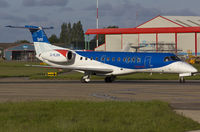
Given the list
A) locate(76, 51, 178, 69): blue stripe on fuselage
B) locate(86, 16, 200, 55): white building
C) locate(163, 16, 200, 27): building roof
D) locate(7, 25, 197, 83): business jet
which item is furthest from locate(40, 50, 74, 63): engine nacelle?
locate(163, 16, 200, 27): building roof

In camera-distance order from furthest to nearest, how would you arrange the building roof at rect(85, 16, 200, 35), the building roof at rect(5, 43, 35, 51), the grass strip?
the building roof at rect(5, 43, 35, 51) → the building roof at rect(85, 16, 200, 35) → the grass strip

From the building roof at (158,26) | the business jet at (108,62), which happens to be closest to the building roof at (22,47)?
the building roof at (158,26)

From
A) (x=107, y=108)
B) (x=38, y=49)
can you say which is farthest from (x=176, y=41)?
(x=107, y=108)

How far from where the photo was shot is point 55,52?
33625 millimetres

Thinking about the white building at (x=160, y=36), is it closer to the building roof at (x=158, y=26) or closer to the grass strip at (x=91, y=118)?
the building roof at (x=158, y=26)

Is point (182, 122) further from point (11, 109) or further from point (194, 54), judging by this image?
point (194, 54)

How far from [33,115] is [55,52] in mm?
20507

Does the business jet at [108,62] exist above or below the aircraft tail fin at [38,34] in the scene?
below

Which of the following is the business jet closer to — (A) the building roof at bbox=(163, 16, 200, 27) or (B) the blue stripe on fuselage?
(B) the blue stripe on fuselage

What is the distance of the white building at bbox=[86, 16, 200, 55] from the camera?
75312 millimetres

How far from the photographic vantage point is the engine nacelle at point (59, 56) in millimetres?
33056

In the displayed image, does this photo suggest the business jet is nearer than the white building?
Yes

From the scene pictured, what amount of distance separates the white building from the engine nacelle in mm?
Result: 43858

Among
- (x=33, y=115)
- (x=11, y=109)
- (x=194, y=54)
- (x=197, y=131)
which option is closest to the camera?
(x=197, y=131)
